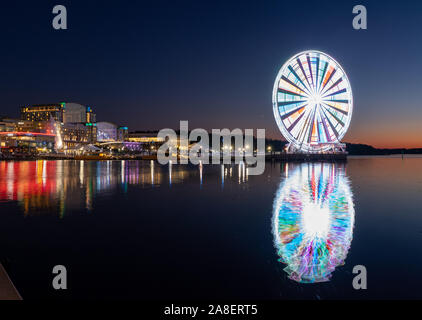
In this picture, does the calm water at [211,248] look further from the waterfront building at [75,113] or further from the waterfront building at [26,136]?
the waterfront building at [75,113]

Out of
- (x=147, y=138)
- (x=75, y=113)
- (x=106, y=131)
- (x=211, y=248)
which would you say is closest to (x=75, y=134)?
(x=106, y=131)

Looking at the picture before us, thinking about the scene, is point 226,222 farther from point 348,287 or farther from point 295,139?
point 295,139

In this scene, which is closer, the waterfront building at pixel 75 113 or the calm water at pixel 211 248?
the calm water at pixel 211 248

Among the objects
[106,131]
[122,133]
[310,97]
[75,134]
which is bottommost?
[310,97]

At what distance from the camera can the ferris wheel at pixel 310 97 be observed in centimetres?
5147

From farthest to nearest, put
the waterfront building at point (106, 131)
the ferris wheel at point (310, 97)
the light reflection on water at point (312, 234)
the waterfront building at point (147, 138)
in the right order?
the waterfront building at point (106, 131), the waterfront building at point (147, 138), the ferris wheel at point (310, 97), the light reflection on water at point (312, 234)

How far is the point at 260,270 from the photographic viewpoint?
6.28 m

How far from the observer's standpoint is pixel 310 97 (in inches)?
2062

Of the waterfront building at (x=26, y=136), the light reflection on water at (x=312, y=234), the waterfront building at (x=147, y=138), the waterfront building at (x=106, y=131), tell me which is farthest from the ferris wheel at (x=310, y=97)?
the waterfront building at (x=106, y=131)

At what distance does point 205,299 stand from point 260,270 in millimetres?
1632

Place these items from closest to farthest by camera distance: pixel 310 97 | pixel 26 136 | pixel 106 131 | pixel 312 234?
pixel 312 234
pixel 310 97
pixel 26 136
pixel 106 131

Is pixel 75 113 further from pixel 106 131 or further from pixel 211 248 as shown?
pixel 211 248

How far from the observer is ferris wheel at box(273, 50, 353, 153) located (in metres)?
51.5

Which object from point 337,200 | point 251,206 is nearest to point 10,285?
point 251,206
